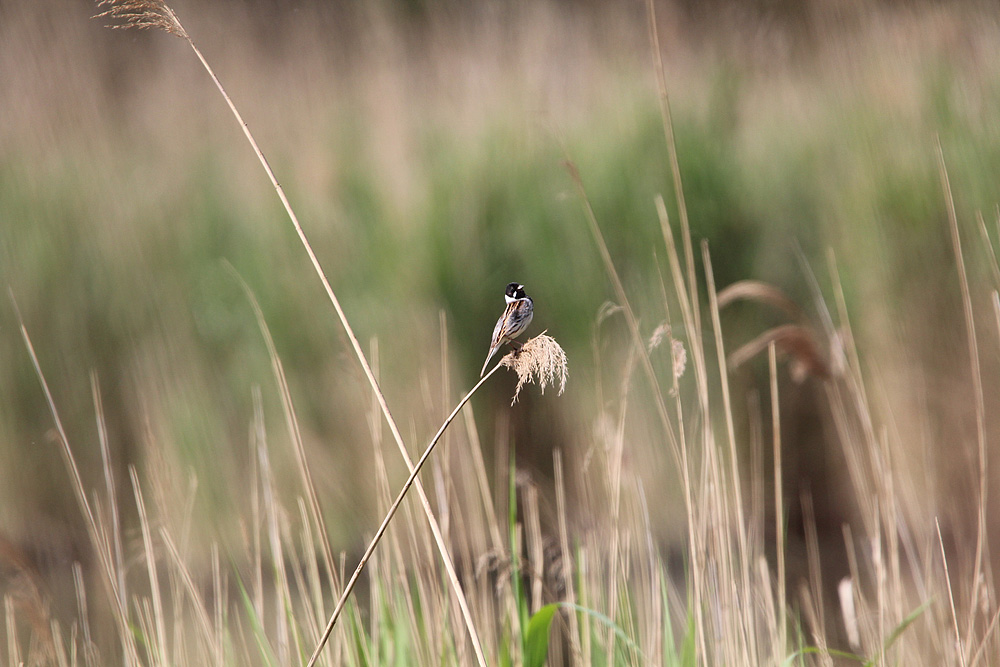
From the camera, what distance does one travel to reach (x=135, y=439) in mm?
2023

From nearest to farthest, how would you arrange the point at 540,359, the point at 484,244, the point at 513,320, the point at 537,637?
the point at 540,359
the point at 513,320
the point at 537,637
the point at 484,244

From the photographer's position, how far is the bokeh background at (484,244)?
197 centimetres

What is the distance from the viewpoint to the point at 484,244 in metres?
2.05

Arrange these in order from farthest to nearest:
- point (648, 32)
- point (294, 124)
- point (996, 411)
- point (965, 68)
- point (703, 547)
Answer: point (648, 32) < point (294, 124) < point (965, 68) < point (996, 411) < point (703, 547)

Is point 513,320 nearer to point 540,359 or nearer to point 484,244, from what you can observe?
point 540,359

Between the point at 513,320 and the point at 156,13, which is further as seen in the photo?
the point at 513,320

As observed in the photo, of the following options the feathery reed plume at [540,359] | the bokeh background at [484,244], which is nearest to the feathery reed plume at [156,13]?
the feathery reed plume at [540,359]

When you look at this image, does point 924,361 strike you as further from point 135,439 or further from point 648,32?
point 135,439

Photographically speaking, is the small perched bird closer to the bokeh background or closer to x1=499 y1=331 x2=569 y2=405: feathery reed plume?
x1=499 y1=331 x2=569 y2=405: feathery reed plume

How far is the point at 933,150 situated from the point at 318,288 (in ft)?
5.90

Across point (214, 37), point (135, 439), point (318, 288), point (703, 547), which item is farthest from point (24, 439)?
point (703, 547)

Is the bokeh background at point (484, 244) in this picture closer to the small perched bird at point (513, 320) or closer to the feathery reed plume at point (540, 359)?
the small perched bird at point (513, 320)

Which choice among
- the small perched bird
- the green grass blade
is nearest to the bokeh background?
the green grass blade

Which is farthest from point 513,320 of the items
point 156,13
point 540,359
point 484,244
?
point 484,244
